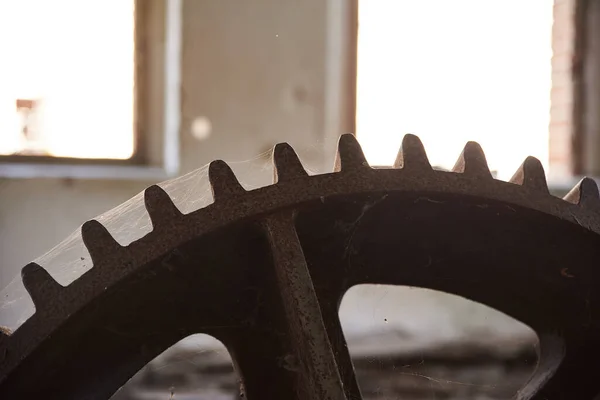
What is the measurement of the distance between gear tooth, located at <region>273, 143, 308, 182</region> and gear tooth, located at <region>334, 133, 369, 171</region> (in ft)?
0.12

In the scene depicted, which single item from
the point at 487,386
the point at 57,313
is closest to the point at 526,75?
the point at 487,386

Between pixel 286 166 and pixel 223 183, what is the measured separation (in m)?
0.06

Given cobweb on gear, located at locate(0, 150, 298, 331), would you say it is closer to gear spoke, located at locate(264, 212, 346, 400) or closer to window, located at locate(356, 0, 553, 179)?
gear spoke, located at locate(264, 212, 346, 400)

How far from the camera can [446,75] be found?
1.91 meters

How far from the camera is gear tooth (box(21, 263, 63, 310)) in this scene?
505mm

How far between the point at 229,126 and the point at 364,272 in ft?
3.67

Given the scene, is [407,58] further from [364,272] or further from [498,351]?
[364,272]

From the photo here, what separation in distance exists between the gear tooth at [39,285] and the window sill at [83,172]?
109 centimetres

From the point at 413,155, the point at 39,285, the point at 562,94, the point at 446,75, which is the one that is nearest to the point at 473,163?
the point at 413,155

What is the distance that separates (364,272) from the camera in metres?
0.66

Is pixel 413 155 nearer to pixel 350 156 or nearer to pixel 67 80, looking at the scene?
pixel 350 156

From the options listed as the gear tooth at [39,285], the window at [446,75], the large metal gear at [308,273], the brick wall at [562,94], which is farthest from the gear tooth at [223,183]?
the brick wall at [562,94]

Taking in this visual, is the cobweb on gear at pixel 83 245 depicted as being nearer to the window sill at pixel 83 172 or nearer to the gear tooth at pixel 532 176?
the gear tooth at pixel 532 176

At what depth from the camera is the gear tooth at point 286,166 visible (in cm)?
55
